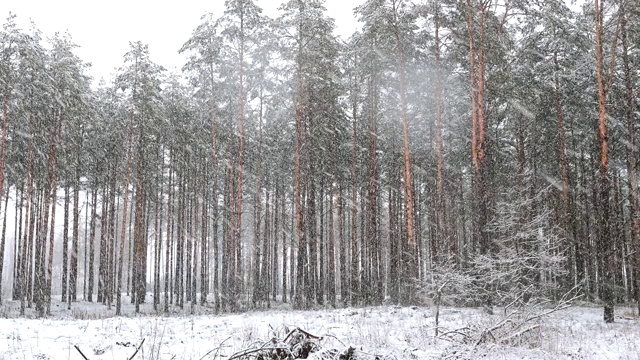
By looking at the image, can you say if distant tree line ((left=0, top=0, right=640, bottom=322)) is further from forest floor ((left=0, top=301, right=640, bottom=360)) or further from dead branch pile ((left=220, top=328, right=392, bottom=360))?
dead branch pile ((left=220, top=328, right=392, bottom=360))

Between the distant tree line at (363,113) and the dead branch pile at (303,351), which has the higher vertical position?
the distant tree line at (363,113)

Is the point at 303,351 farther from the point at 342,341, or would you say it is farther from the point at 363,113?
the point at 363,113

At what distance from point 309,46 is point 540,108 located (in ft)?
36.7

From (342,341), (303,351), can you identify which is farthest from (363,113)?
(303,351)

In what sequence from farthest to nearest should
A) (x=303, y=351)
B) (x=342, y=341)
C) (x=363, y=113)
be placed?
(x=363, y=113) → (x=342, y=341) → (x=303, y=351)

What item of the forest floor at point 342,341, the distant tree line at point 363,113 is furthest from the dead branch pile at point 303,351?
the distant tree line at point 363,113

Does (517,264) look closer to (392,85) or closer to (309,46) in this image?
(392,85)

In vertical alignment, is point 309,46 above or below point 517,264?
above

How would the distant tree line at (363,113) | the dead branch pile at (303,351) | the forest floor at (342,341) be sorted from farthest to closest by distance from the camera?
the distant tree line at (363,113) → the forest floor at (342,341) → the dead branch pile at (303,351)

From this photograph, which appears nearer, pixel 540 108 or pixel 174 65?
pixel 540 108

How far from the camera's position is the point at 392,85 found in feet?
72.5

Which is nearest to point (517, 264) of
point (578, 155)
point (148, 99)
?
point (578, 155)

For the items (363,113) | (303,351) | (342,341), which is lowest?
(342,341)

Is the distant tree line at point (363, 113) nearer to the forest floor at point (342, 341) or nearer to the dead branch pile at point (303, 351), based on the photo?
the forest floor at point (342, 341)
